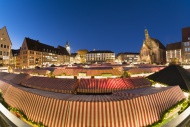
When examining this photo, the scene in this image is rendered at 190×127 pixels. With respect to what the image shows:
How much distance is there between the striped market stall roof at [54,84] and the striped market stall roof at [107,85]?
3.53 ft

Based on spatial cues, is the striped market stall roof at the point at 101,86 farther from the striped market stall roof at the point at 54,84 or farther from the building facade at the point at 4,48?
the building facade at the point at 4,48

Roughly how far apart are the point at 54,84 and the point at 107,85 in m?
6.38

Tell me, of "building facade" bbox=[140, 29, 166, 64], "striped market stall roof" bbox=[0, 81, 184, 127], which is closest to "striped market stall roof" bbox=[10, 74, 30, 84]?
"striped market stall roof" bbox=[0, 81, 184, 127]

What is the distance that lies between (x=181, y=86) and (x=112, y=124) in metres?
9.59

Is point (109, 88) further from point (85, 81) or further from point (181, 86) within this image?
point (181, 86)

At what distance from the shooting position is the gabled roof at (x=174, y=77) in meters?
14.7

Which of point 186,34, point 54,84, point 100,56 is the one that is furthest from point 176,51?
point 100,56

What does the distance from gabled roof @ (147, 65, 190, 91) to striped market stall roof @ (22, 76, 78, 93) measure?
9.83 meters

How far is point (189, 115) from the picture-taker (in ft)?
12.7

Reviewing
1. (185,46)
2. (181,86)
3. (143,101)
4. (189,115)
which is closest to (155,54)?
(185,46)

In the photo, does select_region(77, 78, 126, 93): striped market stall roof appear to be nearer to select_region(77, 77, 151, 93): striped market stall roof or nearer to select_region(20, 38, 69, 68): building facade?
select_region(77, 77, 151, 93): striped market stall roof

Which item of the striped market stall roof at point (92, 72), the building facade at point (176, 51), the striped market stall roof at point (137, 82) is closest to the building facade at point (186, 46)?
the building facade at point (176, 51)

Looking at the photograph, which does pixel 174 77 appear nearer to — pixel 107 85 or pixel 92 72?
pixel 107 85

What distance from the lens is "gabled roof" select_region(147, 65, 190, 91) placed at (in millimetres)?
14748
